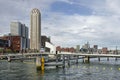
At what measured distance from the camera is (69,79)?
2948 inches

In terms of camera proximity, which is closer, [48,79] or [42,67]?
[48,79]

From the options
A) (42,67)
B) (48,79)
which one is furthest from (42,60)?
(48,79)

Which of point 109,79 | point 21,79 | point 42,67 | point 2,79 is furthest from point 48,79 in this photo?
point 42,67

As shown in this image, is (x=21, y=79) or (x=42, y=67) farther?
(x=42, y=67)

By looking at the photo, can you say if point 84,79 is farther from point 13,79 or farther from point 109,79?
point 13,79

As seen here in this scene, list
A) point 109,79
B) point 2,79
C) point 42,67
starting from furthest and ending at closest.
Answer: point 42,67 < point 109,79 < point 2,79

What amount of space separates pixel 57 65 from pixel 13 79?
55.6m

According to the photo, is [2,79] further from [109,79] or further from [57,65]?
[57,65]

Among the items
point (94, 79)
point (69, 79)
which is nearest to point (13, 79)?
point (69, 79)


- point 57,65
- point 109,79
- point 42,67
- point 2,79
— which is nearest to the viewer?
point 2,79

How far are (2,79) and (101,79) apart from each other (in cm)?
2755

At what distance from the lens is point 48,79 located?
7400cm

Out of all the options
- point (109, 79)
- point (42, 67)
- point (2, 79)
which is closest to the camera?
point (2, 79)

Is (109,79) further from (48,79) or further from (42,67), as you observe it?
(42,67)
